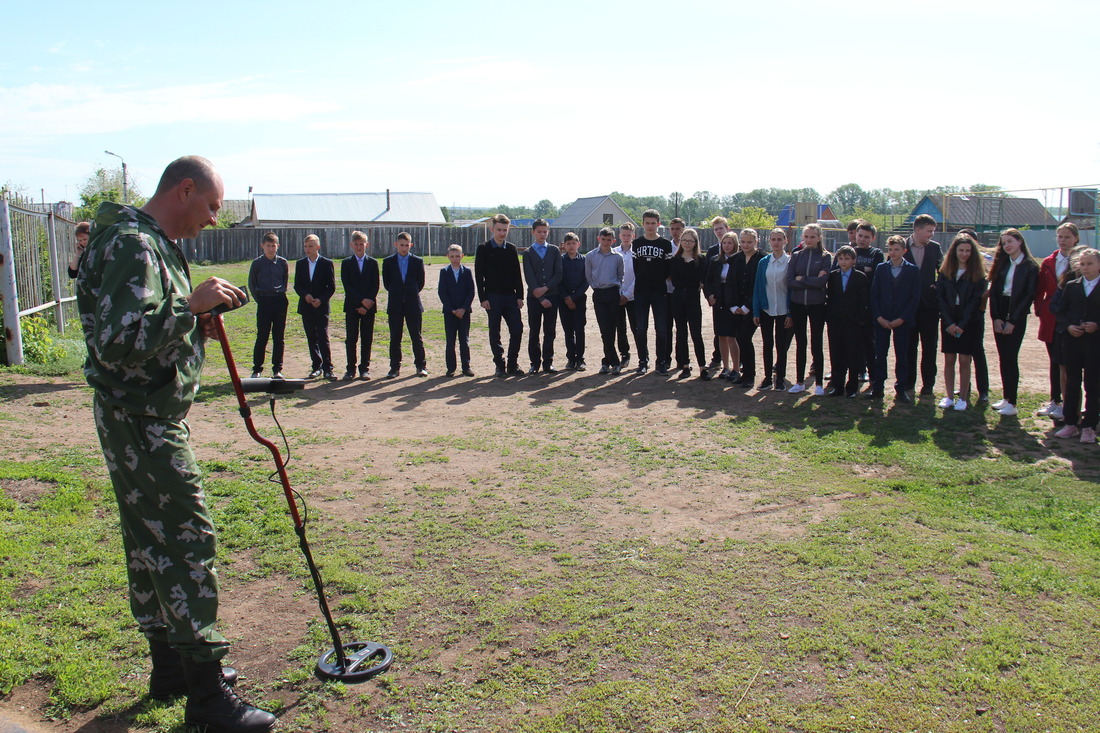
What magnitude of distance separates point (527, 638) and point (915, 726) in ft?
5.90

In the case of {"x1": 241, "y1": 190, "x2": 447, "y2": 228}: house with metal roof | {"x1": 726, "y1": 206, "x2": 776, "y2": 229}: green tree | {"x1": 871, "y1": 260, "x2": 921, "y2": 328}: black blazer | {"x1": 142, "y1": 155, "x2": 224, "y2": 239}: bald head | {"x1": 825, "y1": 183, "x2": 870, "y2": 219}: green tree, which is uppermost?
{"x1": 825, "y1": 183, "x2": 870, "y2": 219}: green tree

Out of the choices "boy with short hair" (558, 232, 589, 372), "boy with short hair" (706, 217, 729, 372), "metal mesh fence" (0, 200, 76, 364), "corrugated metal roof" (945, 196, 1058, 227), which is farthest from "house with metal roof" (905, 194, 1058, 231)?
"metal mesh fence" (0, 200, 76, 364)

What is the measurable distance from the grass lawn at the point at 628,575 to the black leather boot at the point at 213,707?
0.15 m

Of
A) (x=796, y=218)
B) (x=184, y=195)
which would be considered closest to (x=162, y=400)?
(x=184, y=195)

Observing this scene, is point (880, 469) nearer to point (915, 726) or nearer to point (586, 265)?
point (915, 726)

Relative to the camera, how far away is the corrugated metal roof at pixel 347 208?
62.1 meters

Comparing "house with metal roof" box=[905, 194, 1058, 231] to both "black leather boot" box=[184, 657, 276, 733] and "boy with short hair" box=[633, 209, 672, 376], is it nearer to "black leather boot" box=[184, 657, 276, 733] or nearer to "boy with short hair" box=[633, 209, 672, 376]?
"boy with short hair" box=[633, 209, 672, 376]

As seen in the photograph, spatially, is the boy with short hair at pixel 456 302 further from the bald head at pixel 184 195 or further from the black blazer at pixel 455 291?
the bald head at pixel 184 195

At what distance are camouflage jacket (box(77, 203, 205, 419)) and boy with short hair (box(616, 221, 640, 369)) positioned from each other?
29.2ft

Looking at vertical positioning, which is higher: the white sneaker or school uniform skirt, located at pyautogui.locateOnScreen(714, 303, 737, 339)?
school uniform skirt, located at pyautogui.locateOnScreen(714, 303, 737, 339)

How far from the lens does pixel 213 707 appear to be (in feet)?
10.8

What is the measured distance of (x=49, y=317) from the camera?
13773 mm

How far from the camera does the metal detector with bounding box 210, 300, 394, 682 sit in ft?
11.5

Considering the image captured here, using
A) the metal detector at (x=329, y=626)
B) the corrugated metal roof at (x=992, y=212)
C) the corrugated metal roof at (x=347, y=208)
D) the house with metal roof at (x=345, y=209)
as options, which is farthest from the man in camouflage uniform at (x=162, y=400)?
the corrugated metal roof at (x=347, y=208)
